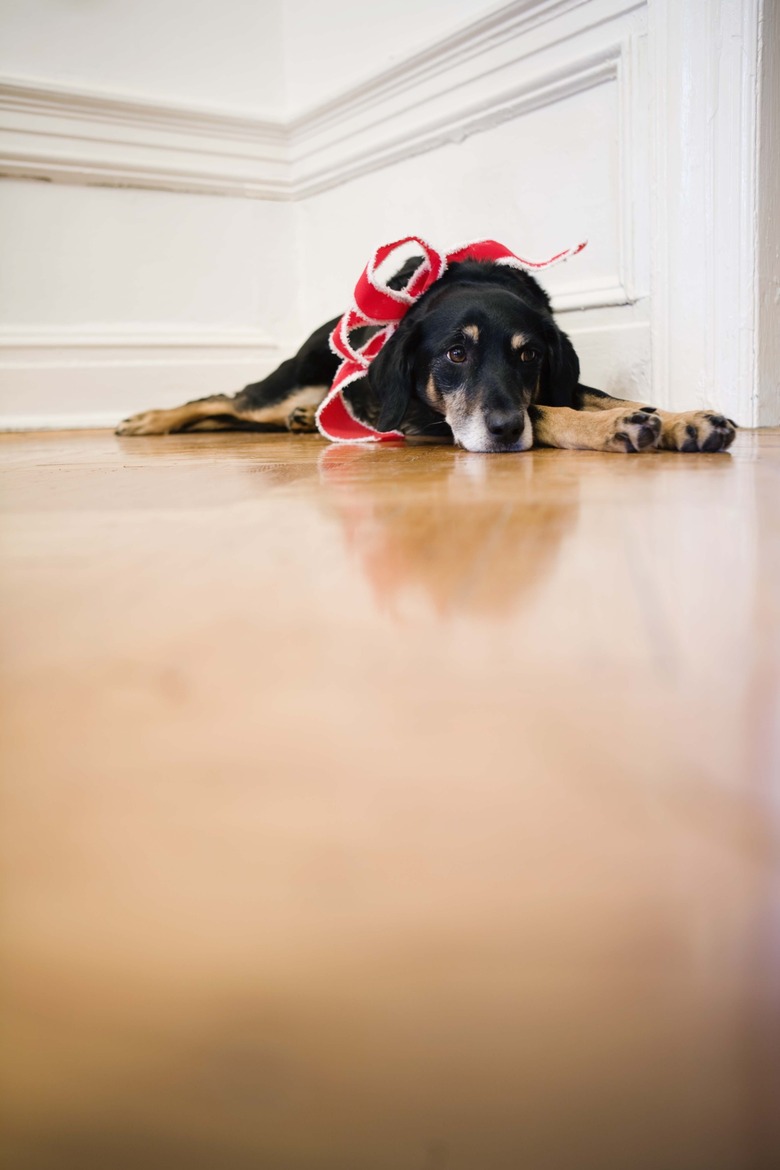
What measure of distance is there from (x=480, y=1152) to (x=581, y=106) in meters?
2.32

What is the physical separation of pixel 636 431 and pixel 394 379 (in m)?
0.59

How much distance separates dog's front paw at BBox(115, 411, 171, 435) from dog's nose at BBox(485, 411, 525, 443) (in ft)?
4.32

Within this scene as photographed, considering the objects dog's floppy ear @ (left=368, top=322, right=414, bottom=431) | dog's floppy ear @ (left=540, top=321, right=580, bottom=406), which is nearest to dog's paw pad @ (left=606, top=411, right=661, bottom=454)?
dog's floppy ear @ (left=540, top=321, right=580, bottom=406)

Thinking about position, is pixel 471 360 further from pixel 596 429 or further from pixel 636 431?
pixel 636 431

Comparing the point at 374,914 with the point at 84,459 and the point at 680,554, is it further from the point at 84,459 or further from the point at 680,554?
the point at 84,459

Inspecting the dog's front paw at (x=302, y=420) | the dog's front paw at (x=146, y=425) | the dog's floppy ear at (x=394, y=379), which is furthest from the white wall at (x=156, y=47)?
the dog's floppy ear at (x=394, y=379)

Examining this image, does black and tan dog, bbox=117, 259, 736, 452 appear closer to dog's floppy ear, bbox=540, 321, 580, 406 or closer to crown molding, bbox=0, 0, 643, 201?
dog's floppy ear, bbox=540, 321, 580, 406

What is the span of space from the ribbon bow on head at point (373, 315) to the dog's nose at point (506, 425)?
29 centimetres

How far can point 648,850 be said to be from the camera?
173 mm

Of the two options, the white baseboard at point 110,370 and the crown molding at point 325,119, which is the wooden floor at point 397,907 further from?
the white baseboard at point 110,370

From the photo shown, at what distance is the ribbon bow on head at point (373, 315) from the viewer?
1861mm

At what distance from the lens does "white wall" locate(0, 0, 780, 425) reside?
6.11 feet

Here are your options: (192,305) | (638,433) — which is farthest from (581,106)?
(192,305)

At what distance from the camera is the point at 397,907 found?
16 cm
